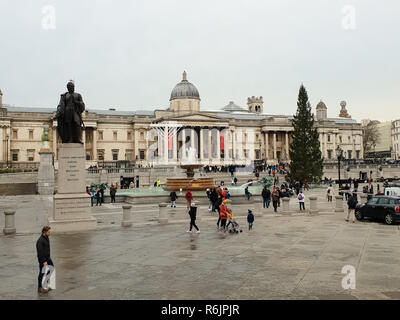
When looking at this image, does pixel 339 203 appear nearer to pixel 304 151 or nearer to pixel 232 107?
pixel 304 151

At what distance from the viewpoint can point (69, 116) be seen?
A: 1770cm

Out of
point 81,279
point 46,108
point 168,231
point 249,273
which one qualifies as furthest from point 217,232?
point 46,108

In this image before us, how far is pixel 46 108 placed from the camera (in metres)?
92.2

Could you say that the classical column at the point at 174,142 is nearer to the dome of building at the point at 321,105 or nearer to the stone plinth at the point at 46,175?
the stone plinth at the point at 46,175

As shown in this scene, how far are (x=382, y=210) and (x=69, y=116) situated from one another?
1617 cm

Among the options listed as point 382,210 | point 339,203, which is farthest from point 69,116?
point 339,203

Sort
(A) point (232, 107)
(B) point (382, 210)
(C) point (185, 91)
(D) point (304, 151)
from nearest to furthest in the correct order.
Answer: (B) point (382, 210)
(D) point (304, 151)
(C) point (185, 91)
(A) point (232, 107)

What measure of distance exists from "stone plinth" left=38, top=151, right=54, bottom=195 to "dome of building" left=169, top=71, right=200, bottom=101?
50490 millimetres

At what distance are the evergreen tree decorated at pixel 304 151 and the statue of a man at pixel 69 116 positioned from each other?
35.1 metres

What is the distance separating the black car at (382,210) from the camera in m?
19.7

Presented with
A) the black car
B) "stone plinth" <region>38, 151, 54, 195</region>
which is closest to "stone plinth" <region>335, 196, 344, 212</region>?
the black car

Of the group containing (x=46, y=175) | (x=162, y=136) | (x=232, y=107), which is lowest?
(x=46, y=175)

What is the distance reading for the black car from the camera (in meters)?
19.7

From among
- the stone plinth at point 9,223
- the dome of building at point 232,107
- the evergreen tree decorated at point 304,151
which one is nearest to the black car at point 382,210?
the stone plinth at point 9,223
